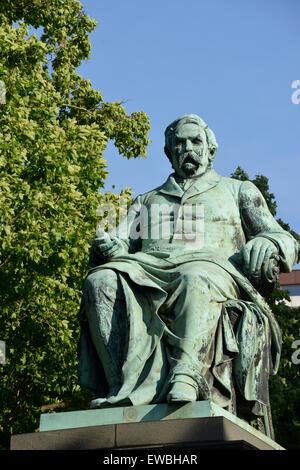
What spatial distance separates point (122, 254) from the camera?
607 cm

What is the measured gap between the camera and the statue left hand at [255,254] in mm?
5910

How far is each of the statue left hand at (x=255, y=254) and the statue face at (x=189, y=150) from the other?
953mm

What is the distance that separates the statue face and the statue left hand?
3.13 feet

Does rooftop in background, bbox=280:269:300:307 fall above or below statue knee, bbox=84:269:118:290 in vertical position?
above

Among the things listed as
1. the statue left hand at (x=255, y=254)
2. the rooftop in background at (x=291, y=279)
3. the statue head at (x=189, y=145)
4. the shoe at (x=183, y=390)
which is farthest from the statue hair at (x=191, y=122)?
the rooftop in background at (x=291, y=279)

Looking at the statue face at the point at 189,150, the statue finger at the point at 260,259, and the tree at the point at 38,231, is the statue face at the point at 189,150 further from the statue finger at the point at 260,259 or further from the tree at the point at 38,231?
the tree at the point at 38,231

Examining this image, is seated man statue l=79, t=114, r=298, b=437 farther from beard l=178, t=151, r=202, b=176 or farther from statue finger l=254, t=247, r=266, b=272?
beard l=178, t=151, r=202, b=176

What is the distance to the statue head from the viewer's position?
661 cm

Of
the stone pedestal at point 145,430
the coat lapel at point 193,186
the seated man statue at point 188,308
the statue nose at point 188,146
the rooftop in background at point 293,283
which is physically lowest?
the stone pedestal at point 145,430

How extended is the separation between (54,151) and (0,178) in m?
1.19

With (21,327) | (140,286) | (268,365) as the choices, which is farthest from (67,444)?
(21,327)

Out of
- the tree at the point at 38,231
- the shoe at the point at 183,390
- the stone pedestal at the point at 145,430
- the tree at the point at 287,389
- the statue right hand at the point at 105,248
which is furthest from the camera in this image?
the tree at the point at 287,389

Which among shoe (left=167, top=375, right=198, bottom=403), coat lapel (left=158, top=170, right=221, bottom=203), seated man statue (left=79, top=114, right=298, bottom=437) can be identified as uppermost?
coat lapel (left=158, top=170, right=221, bottom=203)

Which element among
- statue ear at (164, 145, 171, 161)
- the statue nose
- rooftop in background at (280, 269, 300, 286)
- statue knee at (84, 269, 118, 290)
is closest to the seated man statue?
statue knee at (84, 269, 118, 290)
